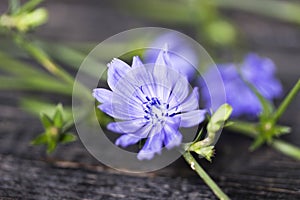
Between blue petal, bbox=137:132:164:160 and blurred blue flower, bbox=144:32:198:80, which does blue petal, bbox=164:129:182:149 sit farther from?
blurred blue flower, bbox=144:32:198:80

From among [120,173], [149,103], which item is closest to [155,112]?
[149,103]

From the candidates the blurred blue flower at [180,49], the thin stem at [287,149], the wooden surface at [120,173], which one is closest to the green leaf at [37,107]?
the wooden surface at [120,173]

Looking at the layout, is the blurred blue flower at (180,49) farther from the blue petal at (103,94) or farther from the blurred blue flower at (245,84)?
the blue petal at (103,94)

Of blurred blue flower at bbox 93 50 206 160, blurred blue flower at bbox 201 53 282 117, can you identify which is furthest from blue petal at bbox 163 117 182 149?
blurred blue flower at bbox 201 53 282 117

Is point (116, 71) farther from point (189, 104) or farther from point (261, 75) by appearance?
point (261, 75)

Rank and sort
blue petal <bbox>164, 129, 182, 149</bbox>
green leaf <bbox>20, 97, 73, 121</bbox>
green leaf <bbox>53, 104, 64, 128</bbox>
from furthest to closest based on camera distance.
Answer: green leaf <bbox>20, 97, 73, 121</bbox> < green leaf <bbox>53, 104, 64, 128</bbox> < blue petal <bbox>164, 129, 182, 149</bbox>

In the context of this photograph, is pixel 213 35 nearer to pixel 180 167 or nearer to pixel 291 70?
pixel 291 70

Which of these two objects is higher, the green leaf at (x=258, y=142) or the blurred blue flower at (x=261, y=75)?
the blurred blue flower at (x=261, y=75)
